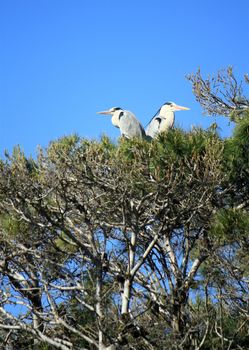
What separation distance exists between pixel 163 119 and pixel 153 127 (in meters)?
0.26

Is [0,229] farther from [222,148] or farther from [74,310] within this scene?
[222,148]

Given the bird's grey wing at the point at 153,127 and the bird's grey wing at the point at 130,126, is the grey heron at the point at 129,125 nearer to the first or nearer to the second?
the bird's grey wing at the point at 130,126

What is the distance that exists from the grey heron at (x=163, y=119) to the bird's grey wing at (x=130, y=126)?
0.21 meters

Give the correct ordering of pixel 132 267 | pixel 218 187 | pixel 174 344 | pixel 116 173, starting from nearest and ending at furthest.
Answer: pixel 174 344 → pixel 132 267 → pixel 116 173 → pixel 218 187

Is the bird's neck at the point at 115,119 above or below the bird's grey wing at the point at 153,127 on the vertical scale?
above

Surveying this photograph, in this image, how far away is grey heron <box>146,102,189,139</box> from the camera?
9.84 metres

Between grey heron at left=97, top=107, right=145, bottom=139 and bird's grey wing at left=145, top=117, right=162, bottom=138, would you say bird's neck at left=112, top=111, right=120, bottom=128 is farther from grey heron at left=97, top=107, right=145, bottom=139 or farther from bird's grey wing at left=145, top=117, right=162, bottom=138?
bird's grey wing at left=145, top=117, right=162, bottom=138

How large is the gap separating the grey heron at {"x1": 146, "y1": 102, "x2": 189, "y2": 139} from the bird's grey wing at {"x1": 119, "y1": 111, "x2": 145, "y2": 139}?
21cm

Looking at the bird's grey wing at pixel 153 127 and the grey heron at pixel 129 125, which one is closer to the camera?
the grey heron at pixel 129 125

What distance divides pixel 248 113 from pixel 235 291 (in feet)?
6.67

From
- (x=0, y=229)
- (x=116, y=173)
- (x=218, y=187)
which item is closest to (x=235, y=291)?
(x=218, y=187)

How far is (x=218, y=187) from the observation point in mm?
8000

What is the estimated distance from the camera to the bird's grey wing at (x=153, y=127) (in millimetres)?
9852

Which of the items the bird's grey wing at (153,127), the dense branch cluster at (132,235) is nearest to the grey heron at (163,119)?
the bird's grey wing at (153,127)
